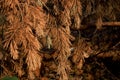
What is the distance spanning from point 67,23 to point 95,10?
715 millimetres

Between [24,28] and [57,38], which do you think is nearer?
[24,28]

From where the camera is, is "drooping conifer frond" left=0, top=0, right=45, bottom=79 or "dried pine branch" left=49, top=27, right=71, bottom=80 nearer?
"drooping conifer frond" left=0, top=0, right=45, bottom=79

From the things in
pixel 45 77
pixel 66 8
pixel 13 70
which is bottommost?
pixel 45 77

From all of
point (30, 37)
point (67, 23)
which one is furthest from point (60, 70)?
point (30, 37)

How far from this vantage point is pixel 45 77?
244 centimetres

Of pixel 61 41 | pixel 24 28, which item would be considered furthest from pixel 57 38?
pixel 24 28

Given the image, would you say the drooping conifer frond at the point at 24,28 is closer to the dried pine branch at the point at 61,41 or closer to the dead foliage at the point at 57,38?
the dead foliage at the point at 57,38

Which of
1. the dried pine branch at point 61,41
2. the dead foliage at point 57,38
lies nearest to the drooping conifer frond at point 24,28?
the dead foliage at point 57,38

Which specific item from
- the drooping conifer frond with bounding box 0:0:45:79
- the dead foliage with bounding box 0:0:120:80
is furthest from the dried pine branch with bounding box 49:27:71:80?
the drooping conifer frond with bounding box 0:0:45:79

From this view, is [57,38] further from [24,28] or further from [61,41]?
[24,28]

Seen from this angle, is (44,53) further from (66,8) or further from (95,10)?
(66,8)

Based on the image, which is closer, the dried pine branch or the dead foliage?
the dead foliage

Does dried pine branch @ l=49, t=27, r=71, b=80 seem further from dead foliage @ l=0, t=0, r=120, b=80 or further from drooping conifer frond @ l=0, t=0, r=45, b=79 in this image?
drooping conifer frond @ l=0, t=0, r=45, b=79

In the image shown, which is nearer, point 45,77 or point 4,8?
point 4,8
